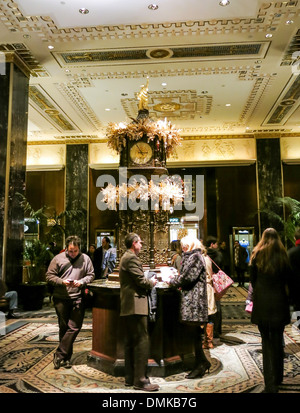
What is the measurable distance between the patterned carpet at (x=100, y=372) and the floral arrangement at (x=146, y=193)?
2061 mm

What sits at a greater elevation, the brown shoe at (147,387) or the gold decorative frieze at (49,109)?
the gold decorative frieze at (49,109)

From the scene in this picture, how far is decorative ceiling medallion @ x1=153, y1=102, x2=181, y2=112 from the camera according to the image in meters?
10.7

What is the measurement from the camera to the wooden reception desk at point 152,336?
13.4 feet

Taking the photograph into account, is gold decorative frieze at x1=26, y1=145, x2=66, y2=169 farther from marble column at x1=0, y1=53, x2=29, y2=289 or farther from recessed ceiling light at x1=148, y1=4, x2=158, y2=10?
recessed ceiling light at x1=148, y1=4, x2=158, y2=10

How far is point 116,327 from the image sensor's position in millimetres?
4219

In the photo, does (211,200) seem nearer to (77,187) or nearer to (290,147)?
(290,147)

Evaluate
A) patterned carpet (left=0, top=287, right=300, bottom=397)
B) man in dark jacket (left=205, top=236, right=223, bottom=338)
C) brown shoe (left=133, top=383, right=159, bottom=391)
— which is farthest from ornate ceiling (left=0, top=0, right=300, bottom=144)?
brown shoe (left=133, top=383, right=159, bottom=391)

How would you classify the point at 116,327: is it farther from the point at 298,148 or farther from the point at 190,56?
the point at 298,148

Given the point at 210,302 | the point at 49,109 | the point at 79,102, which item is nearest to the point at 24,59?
the point at 79,102

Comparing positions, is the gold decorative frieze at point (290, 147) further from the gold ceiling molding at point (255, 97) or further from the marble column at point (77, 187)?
the marble column at point (77, 187)

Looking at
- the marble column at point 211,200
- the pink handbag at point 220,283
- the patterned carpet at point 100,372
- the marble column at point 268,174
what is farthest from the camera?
the marble column at point 211,200

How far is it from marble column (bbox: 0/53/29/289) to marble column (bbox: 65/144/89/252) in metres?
5.78

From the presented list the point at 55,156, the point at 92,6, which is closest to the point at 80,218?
the point at 55,156

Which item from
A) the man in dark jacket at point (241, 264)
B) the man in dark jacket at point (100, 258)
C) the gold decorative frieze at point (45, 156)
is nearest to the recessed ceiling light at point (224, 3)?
the man in dark jacket at point (100, 258)
